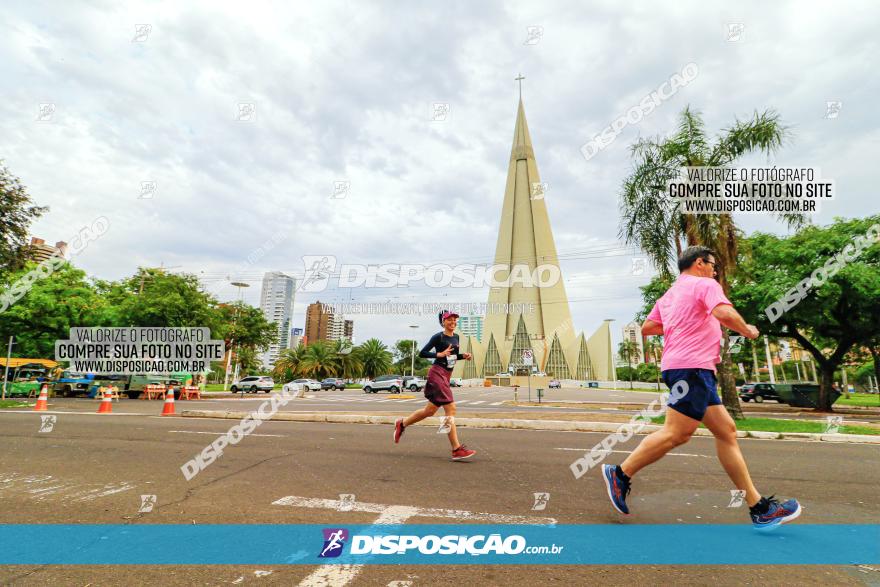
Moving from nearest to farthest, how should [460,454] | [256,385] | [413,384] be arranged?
[460,454] < [256,385] < [413,384]

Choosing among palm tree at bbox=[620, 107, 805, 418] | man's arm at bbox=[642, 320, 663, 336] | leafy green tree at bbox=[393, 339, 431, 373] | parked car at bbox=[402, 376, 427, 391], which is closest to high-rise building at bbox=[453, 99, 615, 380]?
leafy green tree at bbox=[393, 339, 431, 373]

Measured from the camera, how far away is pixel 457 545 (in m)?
2.77

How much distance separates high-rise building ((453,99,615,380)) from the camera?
301 ft

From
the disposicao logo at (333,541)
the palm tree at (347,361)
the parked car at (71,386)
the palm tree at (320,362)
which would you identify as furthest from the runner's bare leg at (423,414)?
the palm tree at (347,361)

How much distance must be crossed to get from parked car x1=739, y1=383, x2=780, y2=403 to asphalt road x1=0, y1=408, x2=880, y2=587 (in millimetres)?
28868

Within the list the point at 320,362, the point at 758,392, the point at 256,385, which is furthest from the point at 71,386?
the point at 758,392

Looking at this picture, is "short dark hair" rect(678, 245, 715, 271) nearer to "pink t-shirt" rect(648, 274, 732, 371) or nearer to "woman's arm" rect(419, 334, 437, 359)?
"pink t-shirt" rect(648, 274, 732, 371)

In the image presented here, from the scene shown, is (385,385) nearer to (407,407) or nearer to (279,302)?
(407,407)

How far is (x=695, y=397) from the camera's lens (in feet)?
10.6

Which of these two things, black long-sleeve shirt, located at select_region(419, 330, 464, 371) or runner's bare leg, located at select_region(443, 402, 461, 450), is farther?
black long-sleeve shirt, located at select_region(419, 330, 464, 371)

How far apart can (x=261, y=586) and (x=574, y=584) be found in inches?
63.2

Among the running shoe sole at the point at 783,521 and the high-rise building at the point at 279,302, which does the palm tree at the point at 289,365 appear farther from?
the running shoe sole at the point at 783,521

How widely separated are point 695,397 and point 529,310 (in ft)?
308

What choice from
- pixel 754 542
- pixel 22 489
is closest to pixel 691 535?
pixel 754 542
